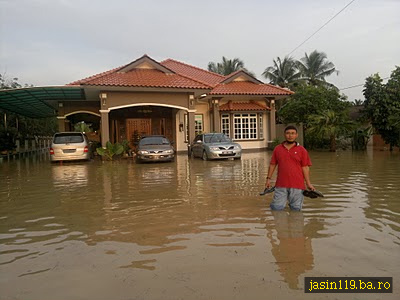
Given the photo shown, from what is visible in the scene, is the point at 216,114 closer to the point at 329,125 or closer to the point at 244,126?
the point at 244,126

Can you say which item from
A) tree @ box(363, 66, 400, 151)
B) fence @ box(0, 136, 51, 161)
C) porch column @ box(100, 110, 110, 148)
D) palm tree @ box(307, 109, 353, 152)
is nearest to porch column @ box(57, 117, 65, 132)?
fence @ box(0, 136, 51, 161)

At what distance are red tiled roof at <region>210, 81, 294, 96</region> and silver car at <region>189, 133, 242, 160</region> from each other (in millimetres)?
5352

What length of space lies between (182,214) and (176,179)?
172 inches

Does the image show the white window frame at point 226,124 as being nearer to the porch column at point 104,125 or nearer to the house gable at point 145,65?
the house gable at point 145,65

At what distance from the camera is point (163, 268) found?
3600mm

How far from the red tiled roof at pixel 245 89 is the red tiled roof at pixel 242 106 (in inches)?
39.2

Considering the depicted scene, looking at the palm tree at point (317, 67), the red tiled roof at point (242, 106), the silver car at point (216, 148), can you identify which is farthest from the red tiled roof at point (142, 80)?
the palm tree at point (317, 67)

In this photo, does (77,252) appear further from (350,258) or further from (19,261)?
(350,258)

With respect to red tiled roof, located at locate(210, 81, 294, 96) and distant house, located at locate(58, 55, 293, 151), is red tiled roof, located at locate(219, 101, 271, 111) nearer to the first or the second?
distant house, located at locate(58, 55, 293, 151)

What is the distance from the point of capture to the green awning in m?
17.9

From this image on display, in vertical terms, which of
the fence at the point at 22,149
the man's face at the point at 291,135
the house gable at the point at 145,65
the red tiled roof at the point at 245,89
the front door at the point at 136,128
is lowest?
the fence at the point at 22,149

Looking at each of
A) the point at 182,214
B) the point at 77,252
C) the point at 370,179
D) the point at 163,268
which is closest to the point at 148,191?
the point at 182,214

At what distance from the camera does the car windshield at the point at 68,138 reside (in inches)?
637

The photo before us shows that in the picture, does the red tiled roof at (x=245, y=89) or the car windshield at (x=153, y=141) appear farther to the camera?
the red tiled roof at (x=245, y=89)
